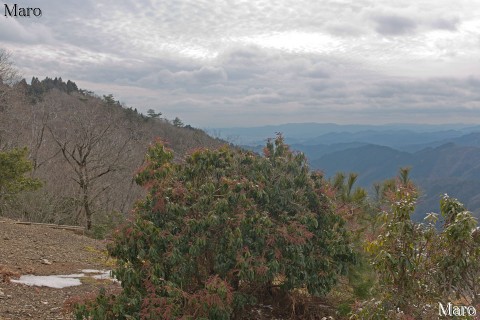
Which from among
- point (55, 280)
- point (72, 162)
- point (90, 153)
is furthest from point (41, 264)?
point (72, 162)

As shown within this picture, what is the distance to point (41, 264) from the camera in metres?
10.5

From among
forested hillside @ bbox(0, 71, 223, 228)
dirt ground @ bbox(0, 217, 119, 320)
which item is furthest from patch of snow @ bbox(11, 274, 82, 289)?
forested hillside @ bbox(0, 71, 223, 228)

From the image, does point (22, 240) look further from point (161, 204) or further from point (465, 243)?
point (465, 243)

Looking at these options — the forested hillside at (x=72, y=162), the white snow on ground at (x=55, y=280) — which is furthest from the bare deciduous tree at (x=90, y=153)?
the white snow on ground at (x=55, y=280)

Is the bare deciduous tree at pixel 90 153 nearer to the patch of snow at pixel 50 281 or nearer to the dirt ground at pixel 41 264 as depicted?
the dirt ground at pixel 41 264

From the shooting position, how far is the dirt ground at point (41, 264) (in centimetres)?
734

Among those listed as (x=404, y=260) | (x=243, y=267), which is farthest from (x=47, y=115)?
(x=404, y=260)

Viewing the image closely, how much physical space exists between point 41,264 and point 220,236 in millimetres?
6322

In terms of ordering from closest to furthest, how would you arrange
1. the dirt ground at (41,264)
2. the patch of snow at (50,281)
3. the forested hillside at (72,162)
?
the dirt ground at (41,264) < the patch of snow at (50,281) < the forested hillside at (72,162)

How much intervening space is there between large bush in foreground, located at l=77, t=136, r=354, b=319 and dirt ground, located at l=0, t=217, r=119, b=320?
1559mm

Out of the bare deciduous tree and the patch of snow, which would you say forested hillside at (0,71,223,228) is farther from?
the patch of snow

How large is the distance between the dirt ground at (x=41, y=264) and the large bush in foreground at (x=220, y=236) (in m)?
1.56

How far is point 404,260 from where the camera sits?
458 cm

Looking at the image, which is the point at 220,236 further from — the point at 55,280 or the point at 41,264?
the point at 41,264
